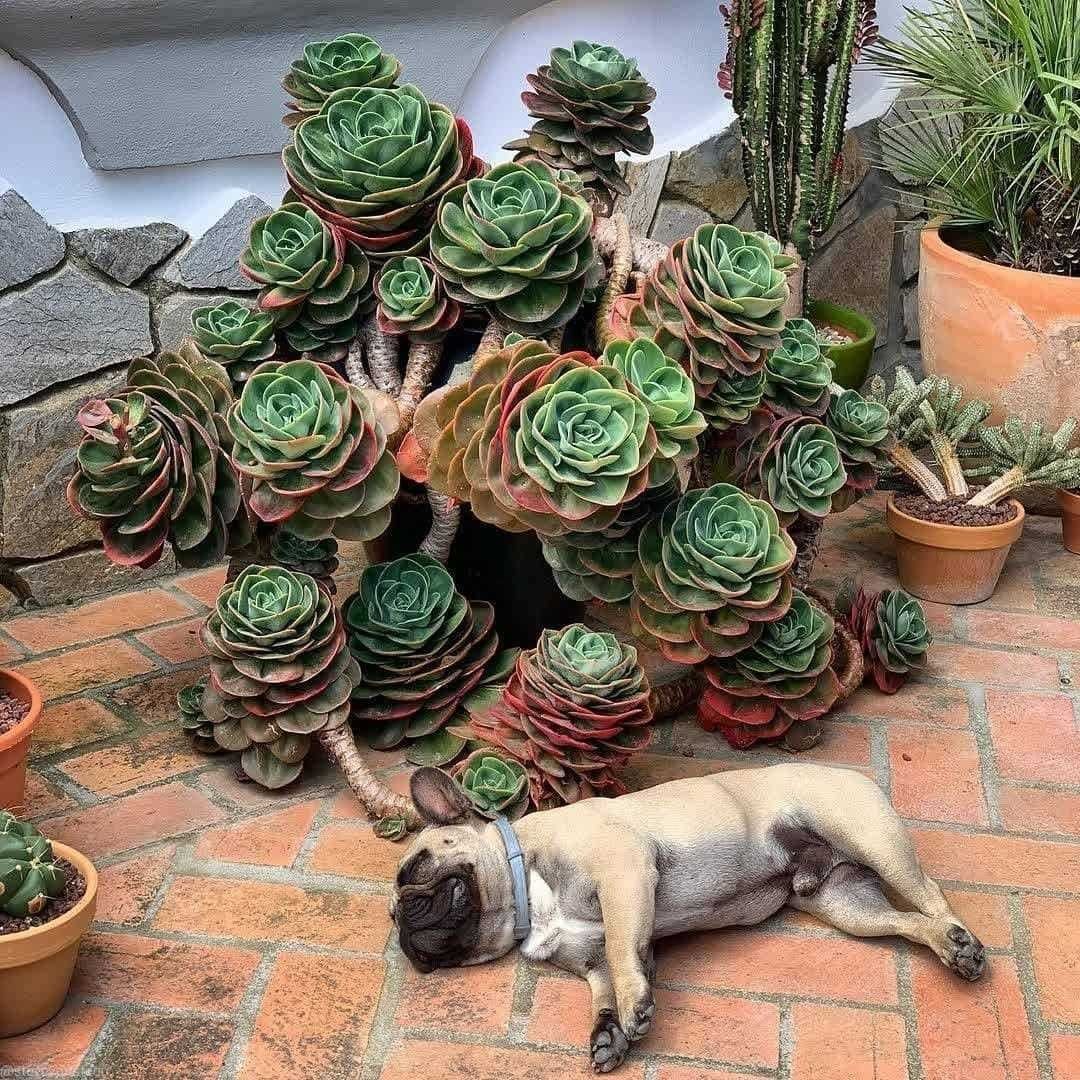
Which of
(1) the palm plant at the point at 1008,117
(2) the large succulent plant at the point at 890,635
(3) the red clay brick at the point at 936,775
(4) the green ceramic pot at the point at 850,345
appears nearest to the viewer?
(3) the red clay brick at the point at 936,775

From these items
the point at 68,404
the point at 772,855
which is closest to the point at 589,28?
the point at 68,404

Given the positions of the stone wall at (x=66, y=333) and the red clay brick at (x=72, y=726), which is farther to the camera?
the stone wall at (x=66, y=333)

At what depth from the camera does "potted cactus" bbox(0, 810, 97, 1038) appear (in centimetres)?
222

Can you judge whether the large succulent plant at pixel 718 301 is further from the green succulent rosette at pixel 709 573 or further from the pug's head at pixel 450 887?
the pug's head at pixel 450 887

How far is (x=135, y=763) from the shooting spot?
3105 mm

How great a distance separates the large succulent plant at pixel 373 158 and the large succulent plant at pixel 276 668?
0.77 m

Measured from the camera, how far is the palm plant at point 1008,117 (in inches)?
153

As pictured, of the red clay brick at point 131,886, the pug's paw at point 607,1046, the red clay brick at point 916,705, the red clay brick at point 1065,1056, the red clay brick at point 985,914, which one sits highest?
→ the pug's paw at point 607,1046

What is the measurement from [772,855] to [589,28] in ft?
8.67

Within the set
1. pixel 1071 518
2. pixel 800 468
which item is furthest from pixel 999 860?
pixel 1071 518

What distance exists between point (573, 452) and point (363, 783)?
32.5 inches

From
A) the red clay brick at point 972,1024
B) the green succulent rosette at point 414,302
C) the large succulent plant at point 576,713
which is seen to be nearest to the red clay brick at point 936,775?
the red clay brick at point 972,1024

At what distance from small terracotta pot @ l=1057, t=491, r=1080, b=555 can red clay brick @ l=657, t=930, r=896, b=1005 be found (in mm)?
1971

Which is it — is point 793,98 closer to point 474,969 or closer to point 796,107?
point 796,107
